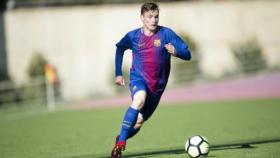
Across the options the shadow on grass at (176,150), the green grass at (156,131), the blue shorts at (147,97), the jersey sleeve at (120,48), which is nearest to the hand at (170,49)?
the blue shorts at (147,97)

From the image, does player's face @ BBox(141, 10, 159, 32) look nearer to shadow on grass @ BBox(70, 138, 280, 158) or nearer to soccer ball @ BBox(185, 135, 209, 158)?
soccer ball @ BBox(185, 135, 209, 158)

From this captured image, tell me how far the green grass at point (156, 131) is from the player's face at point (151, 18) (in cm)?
185

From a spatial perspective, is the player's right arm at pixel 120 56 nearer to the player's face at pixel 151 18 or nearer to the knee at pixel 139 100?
the player's face at pixel 151 18

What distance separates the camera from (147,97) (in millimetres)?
10562

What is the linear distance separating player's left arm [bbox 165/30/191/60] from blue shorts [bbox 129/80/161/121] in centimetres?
62

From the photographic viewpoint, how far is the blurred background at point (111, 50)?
27.7 m

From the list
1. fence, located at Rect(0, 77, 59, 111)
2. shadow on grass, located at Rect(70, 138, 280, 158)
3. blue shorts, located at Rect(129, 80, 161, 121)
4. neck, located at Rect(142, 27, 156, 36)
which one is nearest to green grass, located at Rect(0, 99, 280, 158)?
shadow on grass, located at Rect(70, 138, 280, 158)

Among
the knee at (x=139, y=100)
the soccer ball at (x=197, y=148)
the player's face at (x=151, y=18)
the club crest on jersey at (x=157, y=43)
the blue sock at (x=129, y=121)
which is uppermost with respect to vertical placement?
the player's face at (x=151, y=18)

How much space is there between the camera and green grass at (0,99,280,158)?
1186cm

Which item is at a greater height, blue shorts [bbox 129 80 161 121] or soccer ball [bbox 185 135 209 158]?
blue shorts [bbox 129 80 161 121]

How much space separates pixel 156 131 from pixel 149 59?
541 cm

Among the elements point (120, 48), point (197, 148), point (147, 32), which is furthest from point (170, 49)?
point (197, 148)

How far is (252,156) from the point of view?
33.3 ft

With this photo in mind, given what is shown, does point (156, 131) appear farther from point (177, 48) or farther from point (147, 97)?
point (177, 48)
